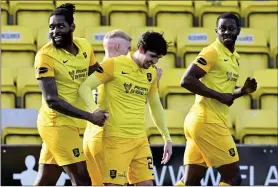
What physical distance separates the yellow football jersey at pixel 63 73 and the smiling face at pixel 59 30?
2.8 inches

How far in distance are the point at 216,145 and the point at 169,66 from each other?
3.36 metres

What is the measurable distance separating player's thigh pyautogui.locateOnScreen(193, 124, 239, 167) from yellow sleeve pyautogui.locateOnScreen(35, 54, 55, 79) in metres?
1.44

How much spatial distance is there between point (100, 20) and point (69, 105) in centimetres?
499

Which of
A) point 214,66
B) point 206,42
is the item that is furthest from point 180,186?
point 206,42

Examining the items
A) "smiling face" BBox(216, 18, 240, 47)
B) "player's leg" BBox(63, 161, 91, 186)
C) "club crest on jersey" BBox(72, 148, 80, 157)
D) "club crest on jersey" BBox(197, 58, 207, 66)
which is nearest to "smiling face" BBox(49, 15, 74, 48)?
"club crest on jersey" BBox(72, 148, 80, 157)

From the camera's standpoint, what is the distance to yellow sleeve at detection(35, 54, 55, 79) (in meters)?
7.07

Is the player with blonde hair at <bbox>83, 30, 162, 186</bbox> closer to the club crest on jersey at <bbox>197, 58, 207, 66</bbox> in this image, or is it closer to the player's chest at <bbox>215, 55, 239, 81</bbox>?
the club crest on jersey at <bbox>197, 58, 207, 66</bbox>

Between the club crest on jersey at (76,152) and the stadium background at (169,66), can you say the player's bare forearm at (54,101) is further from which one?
the stadium background at (169,66)

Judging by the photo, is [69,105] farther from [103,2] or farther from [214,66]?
[103,2]

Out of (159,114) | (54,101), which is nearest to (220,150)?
(159,114)

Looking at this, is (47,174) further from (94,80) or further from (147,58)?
(147,58)

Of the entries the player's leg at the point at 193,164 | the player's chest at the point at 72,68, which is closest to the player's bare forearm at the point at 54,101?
the player's chest at the point at 72,68

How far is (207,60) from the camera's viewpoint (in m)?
7.73

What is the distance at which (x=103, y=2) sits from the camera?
39.4 feet
